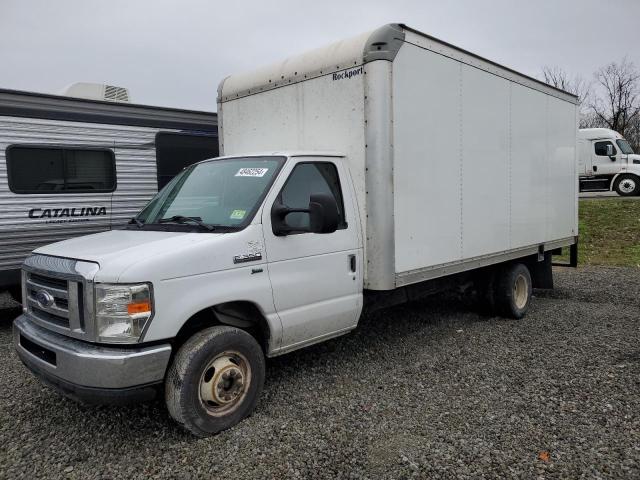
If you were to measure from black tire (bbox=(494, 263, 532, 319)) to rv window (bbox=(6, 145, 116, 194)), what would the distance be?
546 centimetres

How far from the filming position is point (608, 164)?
2147 cm

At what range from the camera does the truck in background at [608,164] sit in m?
21.1

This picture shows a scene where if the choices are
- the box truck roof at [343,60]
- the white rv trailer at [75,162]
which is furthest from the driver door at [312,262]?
the white rv trailer at [75,162]

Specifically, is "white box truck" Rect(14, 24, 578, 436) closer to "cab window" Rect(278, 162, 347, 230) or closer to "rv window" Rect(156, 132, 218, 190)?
"cab window" Rect(278, 162, 347, 230)

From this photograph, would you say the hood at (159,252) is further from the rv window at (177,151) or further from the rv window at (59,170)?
the rv window at (177,151)

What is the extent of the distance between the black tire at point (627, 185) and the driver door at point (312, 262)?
2045 cm

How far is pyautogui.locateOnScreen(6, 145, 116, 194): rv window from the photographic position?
658 centimetres

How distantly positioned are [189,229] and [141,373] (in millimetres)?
1165

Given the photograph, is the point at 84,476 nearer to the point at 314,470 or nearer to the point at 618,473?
the point at 314,470

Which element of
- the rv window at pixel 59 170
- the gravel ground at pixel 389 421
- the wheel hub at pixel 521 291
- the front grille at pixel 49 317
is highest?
the rv window at pixel 59 170

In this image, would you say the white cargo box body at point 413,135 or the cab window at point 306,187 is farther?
the white cargo box body at point 413,135

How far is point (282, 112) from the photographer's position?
213 inches

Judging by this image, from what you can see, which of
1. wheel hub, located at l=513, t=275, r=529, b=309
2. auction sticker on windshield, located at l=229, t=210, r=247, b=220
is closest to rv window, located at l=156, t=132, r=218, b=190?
auction sticker on windshield, located at l=229, t=210, r=247, b=220

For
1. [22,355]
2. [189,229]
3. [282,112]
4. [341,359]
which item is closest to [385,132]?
Result: [282,112]
